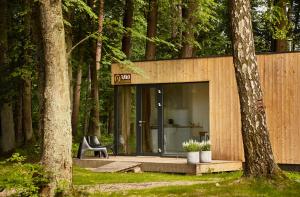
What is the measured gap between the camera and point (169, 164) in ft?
45.9

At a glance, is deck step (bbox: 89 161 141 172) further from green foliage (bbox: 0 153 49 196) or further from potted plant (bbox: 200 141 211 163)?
green foliage (bbox: 0 153 49 196)

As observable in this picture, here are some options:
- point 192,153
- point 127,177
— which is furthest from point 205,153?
point 127,177

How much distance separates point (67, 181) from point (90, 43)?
1292cm

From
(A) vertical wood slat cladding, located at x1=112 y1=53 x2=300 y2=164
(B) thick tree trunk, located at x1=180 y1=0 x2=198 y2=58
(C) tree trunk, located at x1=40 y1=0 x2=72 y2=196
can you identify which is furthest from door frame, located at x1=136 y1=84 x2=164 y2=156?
(C) tree trunk, located at x1=40 y1=0 x2=72 y2=196

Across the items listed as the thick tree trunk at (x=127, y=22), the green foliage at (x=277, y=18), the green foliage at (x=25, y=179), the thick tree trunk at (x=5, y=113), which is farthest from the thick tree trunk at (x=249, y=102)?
the thick tree trunk at (x=5, y=113)

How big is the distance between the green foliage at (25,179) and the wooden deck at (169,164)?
6.12 m

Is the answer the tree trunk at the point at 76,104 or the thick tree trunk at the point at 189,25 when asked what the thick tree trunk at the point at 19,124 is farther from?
the thick tree trunk at the point at 189,25

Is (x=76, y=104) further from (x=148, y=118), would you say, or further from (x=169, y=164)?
(x=169, y=164)

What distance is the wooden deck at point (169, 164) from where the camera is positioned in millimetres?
13570

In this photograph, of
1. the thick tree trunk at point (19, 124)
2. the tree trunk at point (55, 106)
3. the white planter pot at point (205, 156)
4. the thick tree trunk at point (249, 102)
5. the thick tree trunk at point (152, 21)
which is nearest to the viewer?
the tree trunk at point (55, 106)

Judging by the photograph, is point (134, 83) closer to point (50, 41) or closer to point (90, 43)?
point (90, 43)

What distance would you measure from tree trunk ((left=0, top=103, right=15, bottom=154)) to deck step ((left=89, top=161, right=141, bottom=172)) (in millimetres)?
5862

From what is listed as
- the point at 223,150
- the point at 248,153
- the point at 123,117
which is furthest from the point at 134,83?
the point at 248,153

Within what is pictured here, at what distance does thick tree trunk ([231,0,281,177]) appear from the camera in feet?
28.1
